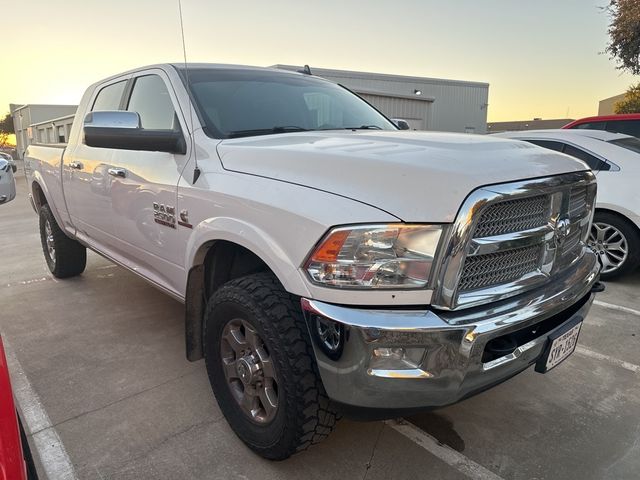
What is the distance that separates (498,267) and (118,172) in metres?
2.50

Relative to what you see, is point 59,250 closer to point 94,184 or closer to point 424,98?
point 94,184

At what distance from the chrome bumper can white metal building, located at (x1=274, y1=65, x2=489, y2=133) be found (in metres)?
17.5

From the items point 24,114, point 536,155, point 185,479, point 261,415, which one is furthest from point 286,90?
point 24,114

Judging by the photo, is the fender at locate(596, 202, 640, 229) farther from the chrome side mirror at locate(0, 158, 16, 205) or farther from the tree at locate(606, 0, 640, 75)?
the tree at locate(606, 0, 640, 75)

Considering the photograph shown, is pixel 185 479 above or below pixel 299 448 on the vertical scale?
below

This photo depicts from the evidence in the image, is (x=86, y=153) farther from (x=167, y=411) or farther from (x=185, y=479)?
(x=185, y=479)

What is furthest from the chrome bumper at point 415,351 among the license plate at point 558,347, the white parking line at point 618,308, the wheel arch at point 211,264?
the white parking line at point 618,308

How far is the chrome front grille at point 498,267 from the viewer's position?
6.17 ft

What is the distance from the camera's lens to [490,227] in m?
1.89

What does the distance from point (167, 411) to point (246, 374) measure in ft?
2.58

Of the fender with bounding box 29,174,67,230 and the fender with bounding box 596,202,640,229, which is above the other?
the fender with bounding box 29,174,67,230

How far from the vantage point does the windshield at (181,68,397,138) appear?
2.85 meters

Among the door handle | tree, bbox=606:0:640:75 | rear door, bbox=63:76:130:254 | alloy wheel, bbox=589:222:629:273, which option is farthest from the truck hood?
tree, bbox=606:0:640:75

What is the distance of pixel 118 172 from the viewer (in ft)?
10.8
